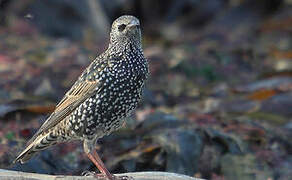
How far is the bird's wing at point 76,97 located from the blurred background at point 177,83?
0.75 metres

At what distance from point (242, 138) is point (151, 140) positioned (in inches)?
49.5

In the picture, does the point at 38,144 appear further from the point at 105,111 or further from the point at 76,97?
the point at 105,111

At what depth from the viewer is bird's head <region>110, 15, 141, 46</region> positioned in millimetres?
6168

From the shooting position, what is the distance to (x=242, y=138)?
8406 mm

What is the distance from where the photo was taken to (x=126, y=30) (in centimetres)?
620

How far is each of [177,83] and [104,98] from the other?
221 inches

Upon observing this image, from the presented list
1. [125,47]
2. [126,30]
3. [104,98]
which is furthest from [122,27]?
[104,98]

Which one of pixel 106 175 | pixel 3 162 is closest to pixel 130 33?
pixel 106 175

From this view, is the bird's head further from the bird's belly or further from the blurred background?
the blurred background

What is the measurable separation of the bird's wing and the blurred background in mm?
754

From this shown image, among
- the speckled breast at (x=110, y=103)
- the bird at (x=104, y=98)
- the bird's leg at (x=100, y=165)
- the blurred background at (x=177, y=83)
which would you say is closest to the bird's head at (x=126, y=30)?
the bird at (x=104, y=98)

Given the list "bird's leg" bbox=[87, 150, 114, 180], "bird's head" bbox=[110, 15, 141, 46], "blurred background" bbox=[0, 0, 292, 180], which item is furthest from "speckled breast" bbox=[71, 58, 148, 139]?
"blurred background" bbox=[0, 0, 292, 180]

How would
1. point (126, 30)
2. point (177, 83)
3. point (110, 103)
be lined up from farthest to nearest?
point (177, 83) → point (126, 30) → point (110, 103)

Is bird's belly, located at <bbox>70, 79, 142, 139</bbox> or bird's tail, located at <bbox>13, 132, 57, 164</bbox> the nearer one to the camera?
bird's belly, located at <bbox>70, 79, 142, 139</bbox>
